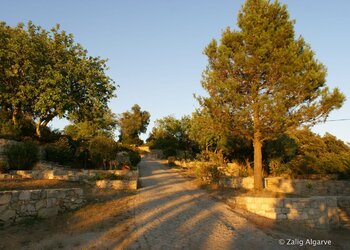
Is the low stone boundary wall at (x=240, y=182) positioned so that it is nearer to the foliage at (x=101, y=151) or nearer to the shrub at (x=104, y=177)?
the shrub at (x=104, y=177)

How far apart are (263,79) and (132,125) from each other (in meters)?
50.7

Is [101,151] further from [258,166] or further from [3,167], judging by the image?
[258,166]

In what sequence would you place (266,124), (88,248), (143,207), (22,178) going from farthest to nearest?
1. (266,124)
2. (22,178)
3. (143,207)
4. (88,248)

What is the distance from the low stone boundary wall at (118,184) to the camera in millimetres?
14965

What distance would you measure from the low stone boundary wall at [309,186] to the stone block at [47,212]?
43.9ft

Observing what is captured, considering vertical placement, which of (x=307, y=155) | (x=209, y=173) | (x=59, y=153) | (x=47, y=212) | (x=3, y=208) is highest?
(x=307, y=155)

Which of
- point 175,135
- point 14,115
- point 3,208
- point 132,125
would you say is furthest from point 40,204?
point 132,125

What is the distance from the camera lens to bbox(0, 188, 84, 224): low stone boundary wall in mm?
8695

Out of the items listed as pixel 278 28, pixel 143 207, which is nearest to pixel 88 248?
pixel 143 207

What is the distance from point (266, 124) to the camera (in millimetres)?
15469

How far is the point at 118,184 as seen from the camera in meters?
15.3

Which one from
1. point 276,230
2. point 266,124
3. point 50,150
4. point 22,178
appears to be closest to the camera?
point 276,230

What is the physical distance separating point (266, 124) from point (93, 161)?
12.9 meters

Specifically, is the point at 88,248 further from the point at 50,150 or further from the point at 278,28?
the point at 278,28
